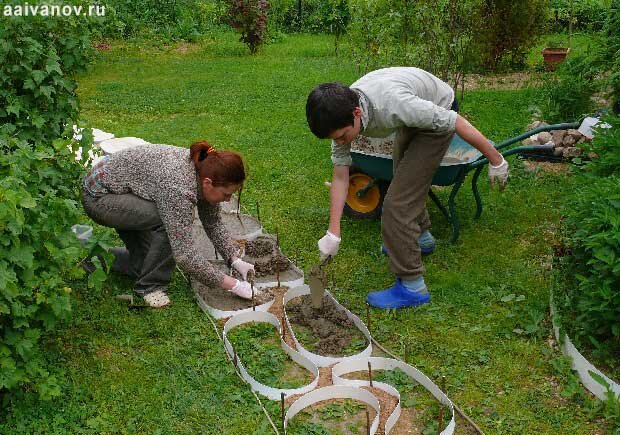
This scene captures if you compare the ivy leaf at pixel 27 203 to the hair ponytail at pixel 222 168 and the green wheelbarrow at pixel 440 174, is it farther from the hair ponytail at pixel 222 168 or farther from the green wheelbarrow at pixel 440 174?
the green wheelbarrow at pixel 440 174

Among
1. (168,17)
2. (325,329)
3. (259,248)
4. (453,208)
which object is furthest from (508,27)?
(168,17)

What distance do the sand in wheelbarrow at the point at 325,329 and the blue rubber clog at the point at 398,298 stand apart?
0.25 meters

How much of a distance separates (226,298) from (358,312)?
79cm

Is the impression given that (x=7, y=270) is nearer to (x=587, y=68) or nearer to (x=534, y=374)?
(x=534, y=374)

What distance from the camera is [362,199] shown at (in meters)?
4.98

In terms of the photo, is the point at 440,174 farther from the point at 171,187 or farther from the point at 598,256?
the point at 171,187

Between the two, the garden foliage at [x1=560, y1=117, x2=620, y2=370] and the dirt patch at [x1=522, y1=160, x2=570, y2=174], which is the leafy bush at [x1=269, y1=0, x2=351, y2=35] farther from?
the garden foliage at [x1=560, y1=117, x2=620, y2=370]

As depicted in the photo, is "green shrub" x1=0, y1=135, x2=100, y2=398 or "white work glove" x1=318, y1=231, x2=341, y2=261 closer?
"green shrub" x1=0, y1=135, x2=100, y2=398

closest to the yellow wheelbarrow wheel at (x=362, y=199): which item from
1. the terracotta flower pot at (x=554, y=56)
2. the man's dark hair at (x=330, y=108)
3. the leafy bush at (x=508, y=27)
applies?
the man's dark hair at (x=330, y=108)

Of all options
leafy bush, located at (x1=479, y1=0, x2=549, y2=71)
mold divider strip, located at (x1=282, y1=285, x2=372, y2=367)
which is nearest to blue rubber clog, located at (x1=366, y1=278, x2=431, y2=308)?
mold divider strip, located at (x1=282, y1=285, x2=372, y2=367)

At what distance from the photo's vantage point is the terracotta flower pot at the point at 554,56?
962 cm

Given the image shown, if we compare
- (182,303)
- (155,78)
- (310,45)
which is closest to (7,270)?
(182,303)

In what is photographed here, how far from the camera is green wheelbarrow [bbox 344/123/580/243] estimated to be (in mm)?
4277

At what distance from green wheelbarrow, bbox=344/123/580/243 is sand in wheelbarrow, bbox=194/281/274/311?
3.80 feet
